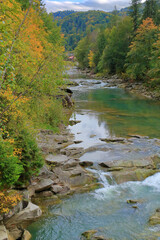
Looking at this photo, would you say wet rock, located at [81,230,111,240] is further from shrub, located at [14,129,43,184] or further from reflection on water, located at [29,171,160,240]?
shrub, located at [14,129,43,184]

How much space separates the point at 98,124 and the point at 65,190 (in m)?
12.9

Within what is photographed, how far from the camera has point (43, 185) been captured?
1041 centimetres

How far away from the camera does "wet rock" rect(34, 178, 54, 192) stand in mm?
10312

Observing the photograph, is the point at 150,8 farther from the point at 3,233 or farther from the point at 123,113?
the point at 3,233

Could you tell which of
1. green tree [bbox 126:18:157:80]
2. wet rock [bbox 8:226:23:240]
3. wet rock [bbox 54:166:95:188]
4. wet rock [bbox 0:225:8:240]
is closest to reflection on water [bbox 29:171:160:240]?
wet rock [bbox 8:226:23:240]

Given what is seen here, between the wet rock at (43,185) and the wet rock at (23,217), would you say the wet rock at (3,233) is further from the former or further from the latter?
the wet rock at (43,185)

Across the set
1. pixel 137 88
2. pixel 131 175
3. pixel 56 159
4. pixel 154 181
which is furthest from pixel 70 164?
pixel 137 88

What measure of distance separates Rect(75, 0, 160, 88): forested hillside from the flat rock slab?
2729 centimetres

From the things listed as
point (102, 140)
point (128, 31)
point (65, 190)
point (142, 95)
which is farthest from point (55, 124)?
point (128, 31)

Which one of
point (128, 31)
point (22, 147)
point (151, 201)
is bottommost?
point (151, 201)

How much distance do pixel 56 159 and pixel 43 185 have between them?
3013 mm

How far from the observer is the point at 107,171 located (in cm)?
1293

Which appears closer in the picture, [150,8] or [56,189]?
[56,189]

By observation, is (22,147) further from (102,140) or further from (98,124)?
(98,124)
